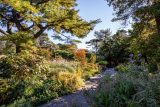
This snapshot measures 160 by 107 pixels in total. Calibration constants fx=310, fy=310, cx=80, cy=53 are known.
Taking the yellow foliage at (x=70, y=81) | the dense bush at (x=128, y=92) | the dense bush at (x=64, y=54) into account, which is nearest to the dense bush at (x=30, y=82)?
the yellow foliage at (x=70, y=81)

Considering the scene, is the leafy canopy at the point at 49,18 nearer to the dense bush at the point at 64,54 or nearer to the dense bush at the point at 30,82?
the dense bush at the point at 30,82

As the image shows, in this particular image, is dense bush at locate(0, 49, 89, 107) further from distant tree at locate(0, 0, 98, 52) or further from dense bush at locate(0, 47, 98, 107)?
distant tree at locate(0, 0, 98, 52)

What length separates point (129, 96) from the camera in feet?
15.8

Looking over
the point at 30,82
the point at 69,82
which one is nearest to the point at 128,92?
the point at 30,82

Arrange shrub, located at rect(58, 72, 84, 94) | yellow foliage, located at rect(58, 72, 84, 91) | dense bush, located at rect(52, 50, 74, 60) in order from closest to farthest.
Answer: shrub, located at rect(58, 72, 84, 94), yellow foliage, located at rect(58, 72, 84, 91), dense bush, located at rect(52, 50, 74, 60)

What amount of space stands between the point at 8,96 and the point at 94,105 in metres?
6.35

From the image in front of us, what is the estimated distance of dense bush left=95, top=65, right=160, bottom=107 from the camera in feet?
14.1

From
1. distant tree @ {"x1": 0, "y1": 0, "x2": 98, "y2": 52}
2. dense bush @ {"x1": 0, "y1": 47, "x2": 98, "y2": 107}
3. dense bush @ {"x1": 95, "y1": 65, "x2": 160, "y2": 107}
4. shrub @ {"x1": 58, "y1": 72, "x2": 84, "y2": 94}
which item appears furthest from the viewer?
distant tree @ {"x1": 0, "y1": 0, "x2": 98, "y2": 52}

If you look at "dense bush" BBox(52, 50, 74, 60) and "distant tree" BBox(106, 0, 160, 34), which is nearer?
"distant tree" BBox(106, 0, 160, 34)

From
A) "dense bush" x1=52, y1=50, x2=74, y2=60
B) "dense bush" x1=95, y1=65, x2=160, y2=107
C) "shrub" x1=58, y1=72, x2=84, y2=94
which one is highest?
"dense bush" x1=95, y1=65, x2=160, y2=107

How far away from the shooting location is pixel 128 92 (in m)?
4.79

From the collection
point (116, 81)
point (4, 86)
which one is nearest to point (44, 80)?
point (4, 86)

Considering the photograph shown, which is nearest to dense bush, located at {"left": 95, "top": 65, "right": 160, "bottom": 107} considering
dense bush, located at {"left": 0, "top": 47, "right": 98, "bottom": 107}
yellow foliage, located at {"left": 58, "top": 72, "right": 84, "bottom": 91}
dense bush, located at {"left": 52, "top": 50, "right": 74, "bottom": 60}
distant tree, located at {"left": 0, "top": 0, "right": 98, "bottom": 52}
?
dense bush, located at {"left": 0, "top": 47, "right": 98, "bottom": 107}

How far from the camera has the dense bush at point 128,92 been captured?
169 inches
